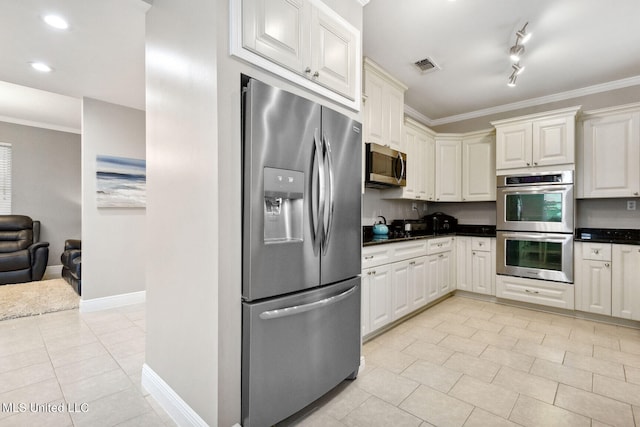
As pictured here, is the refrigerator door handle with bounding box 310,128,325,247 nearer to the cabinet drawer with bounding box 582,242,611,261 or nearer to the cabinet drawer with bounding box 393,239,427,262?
the cabinet drawer with bounding box 393,239,427,262

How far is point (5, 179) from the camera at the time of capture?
207 inches

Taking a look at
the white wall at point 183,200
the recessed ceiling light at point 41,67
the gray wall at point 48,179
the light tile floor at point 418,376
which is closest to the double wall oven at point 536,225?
the light tile floor at point 418,376

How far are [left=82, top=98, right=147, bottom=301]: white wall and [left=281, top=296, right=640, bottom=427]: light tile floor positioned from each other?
3.21m

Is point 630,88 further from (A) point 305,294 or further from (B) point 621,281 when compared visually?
(A) point 305,294

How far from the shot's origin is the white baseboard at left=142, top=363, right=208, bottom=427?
63.0 inches

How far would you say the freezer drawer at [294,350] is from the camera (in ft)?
4.92

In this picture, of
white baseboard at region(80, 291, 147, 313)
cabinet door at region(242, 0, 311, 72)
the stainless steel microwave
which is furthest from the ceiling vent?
white baseboard at region(80, 291, 147, 313)

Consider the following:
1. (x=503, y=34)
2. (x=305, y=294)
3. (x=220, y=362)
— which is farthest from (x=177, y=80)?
(x=503, y=34)

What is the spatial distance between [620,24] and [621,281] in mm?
2518

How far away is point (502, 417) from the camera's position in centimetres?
178

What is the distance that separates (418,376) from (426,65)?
308 centimetres

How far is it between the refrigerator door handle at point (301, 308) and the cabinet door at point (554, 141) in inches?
129

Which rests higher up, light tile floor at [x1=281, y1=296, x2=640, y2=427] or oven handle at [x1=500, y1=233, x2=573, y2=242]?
oven handle at [x1=500, y1=233, x2=573, y2=242]

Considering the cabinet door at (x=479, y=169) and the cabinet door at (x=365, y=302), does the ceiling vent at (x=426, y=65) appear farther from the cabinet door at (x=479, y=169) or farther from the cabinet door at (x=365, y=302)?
the cabinet door at (x=365, y=302)
